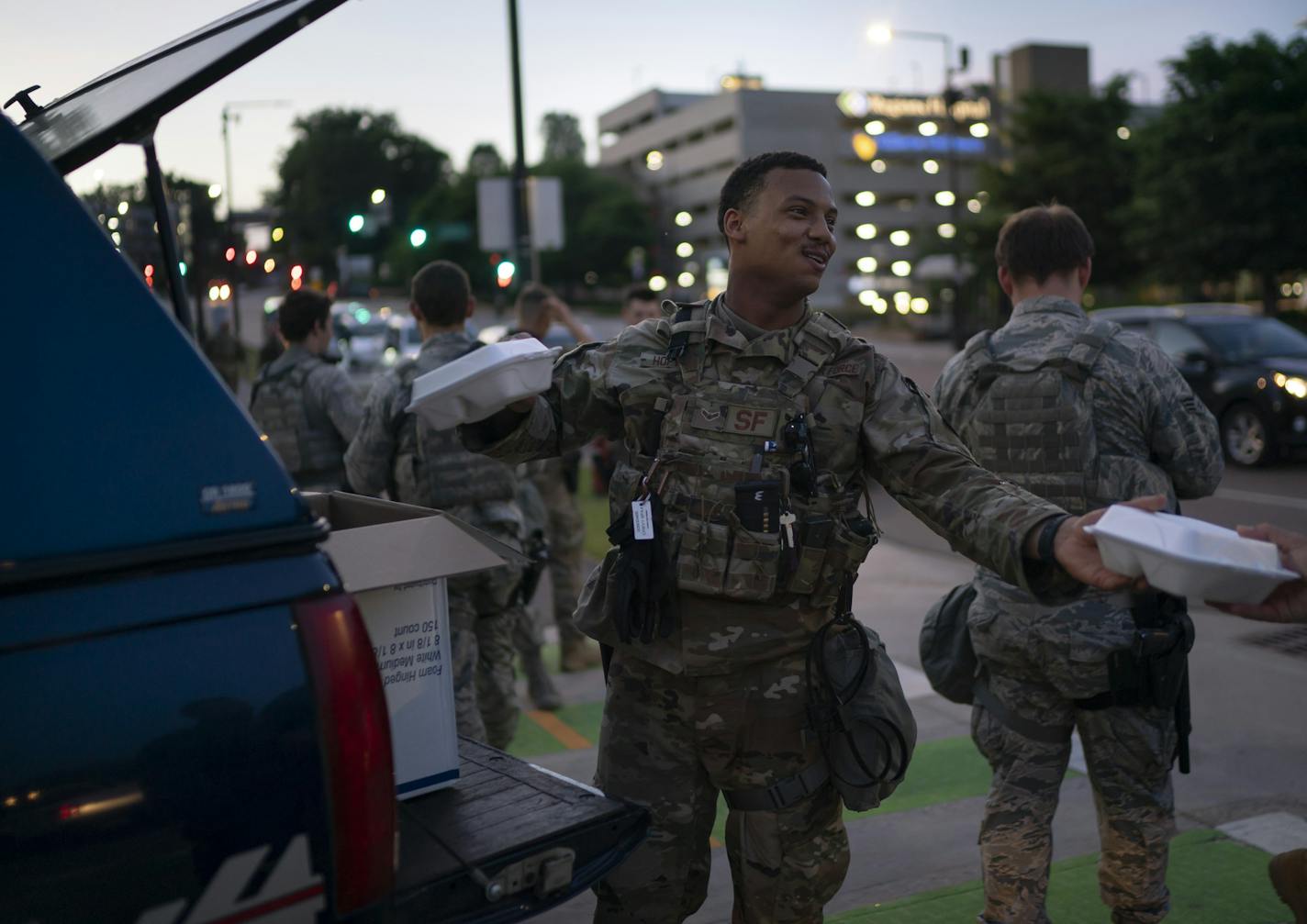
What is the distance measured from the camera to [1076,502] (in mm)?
3615

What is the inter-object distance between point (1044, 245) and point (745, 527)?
5.77 ft

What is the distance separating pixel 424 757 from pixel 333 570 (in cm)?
77

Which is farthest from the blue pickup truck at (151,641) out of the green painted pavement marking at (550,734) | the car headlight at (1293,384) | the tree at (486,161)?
the tree at (486,161)

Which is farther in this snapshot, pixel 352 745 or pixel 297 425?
pixel 297 425

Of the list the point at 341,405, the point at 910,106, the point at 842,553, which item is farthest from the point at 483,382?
the point at 910,106

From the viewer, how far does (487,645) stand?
4984 mm

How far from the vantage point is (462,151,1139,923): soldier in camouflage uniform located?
2729 millimetres

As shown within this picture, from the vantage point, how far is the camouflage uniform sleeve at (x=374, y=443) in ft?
15.5

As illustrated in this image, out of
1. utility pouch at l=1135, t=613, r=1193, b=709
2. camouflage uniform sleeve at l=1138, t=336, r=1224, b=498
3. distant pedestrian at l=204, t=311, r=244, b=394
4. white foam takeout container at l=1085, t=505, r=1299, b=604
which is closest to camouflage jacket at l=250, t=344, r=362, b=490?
camouflage uniform sleeve at l=1138, t=336, r=1224, b=498

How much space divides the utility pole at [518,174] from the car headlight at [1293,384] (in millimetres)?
8837

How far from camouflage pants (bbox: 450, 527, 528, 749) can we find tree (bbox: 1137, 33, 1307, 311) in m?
26.7

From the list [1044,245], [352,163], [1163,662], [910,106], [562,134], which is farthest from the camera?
[562,134]

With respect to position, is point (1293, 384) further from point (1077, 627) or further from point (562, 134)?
point (562, 134)

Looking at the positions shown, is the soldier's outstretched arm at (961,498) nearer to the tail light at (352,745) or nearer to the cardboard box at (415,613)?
the cardboard box at (415,613)
